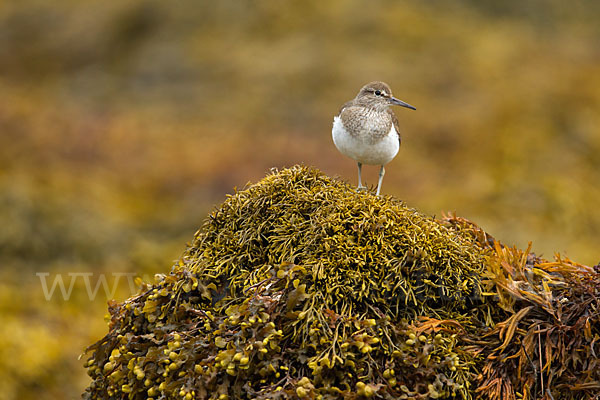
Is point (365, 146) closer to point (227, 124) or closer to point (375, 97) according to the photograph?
point (375, 97)

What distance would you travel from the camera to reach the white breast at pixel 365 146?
438 cm

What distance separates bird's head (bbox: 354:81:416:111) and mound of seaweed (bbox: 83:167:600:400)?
1765 mm

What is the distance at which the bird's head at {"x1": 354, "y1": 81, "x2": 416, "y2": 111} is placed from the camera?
4.89 m

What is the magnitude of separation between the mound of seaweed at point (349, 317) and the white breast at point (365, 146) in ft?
3.70

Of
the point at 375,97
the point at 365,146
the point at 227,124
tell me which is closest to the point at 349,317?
the point at 365,146

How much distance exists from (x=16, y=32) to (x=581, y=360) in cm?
1596

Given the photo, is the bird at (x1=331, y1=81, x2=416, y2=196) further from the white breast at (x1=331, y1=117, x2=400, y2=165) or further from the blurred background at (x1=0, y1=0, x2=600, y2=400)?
the blurred background at (x1=0, y1=0, x2=600, y2=400)

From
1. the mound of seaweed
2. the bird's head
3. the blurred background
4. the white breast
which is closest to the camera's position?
the mound of seaweed

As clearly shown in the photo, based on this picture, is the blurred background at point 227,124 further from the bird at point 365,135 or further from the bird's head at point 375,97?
the bird's head at point 375,97

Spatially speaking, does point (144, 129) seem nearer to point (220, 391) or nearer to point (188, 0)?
point (188, 0)

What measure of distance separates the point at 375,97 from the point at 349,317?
277cm

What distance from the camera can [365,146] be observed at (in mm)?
4387

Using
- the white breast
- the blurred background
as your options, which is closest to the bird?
the white breast

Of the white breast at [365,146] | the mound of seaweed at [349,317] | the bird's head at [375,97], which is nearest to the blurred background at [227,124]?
the mound of seaweed at [349,317]
